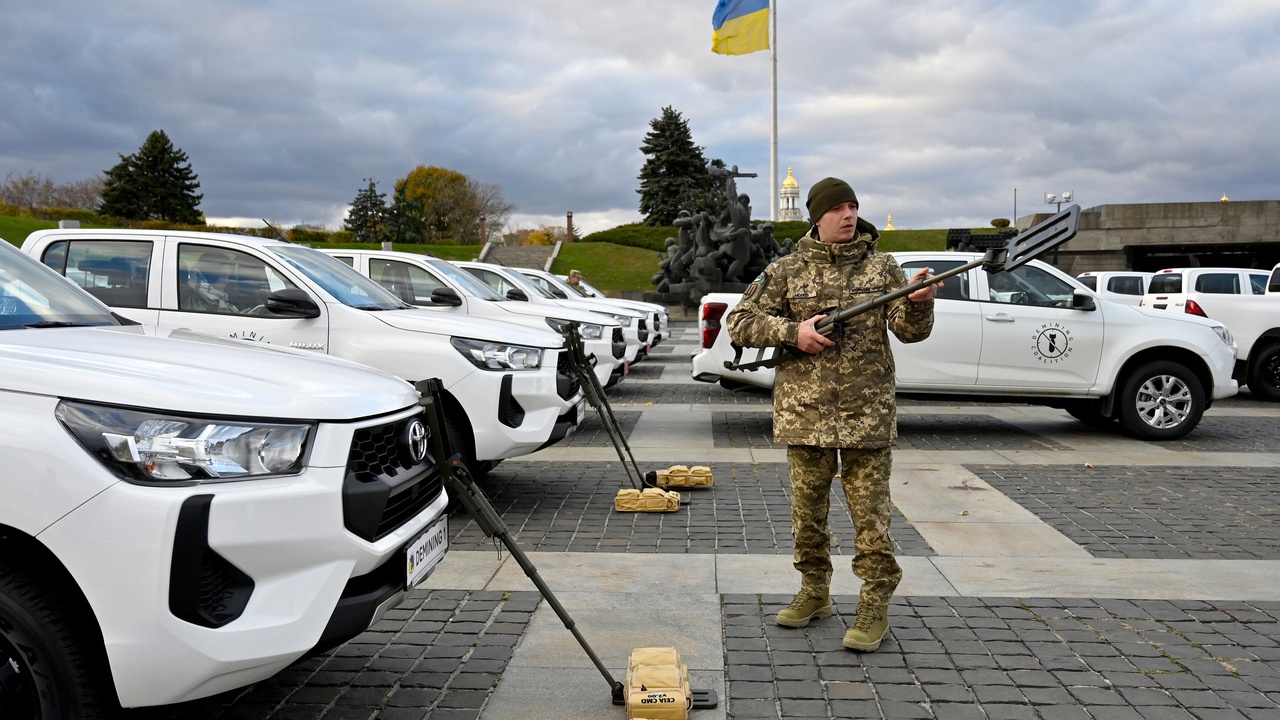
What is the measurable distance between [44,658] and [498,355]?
13.9 ft

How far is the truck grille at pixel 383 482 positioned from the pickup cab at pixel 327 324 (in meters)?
3.05

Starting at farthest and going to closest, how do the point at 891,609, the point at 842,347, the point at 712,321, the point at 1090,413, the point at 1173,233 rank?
A: 1. the point at 1173,233
2. the point at 712,321
3. the point at 1090,413
4. the point at 891,609
5. the point at 842,347

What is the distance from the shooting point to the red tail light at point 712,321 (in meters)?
10.9

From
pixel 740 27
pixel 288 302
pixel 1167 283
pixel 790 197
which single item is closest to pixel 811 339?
pixel 288 302

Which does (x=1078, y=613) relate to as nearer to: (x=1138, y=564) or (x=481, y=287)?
(x=1138, y=564)

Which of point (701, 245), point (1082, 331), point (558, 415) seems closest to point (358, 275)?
point (558, 415)

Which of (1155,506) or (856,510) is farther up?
(856,510)

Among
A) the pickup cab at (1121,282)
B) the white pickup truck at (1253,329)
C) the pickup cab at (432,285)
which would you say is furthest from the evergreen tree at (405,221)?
the white pickup truck at (1253,329)

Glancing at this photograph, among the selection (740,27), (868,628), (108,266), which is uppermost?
(740,27)

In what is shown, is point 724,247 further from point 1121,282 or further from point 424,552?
point 424,552

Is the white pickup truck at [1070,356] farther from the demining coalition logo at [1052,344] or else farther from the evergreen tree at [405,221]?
the evergreen tree at [405,221]

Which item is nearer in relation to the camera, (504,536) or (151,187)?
(504,536)

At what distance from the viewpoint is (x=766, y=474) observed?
8.20m

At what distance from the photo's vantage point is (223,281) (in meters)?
6.89
